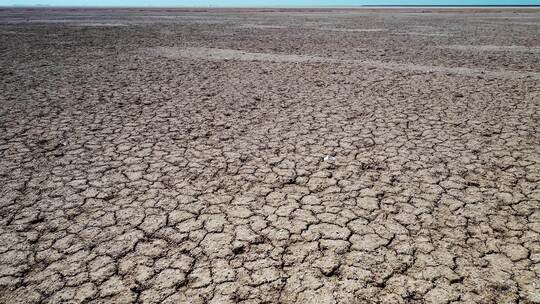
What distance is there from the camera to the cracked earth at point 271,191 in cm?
229

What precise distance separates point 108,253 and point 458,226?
8.65ft

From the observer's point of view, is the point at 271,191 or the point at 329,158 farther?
the point at 329,158

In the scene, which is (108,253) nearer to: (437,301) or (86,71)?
(437,301)

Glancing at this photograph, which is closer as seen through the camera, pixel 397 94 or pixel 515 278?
pixel 515 278

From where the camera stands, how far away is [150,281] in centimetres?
230

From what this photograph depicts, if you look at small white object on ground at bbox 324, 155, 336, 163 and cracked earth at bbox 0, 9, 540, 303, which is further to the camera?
small white object on ground at bbox 324, 155, 336, 163

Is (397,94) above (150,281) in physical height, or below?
above

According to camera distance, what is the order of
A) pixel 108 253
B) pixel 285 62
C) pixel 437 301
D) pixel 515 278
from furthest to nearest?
pixel 285 62
pixel 108 253
pixel 515 278
pixel 437 301

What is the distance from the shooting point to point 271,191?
3350 mm

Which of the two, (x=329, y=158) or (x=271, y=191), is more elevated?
(x=329, y=158)

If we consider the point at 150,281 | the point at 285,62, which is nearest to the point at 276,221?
the point at 150,281

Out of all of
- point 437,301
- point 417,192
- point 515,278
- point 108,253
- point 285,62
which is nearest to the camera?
point 437,301

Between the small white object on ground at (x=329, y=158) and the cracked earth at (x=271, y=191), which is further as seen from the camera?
the small white object on ground at (x=329, y=158)

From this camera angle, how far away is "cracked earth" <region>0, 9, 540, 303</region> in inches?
90.4
